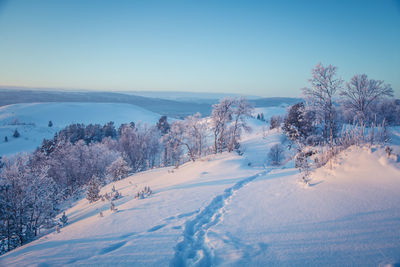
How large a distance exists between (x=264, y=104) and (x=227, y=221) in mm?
189424

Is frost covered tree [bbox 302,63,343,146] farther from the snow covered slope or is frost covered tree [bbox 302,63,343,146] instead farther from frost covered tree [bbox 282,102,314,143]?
the snow covered slope

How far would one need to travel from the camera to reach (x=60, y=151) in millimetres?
27188

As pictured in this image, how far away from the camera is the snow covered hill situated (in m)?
2.82

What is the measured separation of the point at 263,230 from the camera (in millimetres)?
3633

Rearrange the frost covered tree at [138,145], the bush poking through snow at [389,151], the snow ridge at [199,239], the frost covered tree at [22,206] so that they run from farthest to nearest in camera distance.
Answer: the frost covered tree at [138,145], the frost covered tree at [22,206], the bush poking through snow at [389,151], the snow ridge at [199,239]

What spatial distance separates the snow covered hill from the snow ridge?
18 millimetres

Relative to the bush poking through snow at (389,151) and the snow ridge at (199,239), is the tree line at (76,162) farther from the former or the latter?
the bush poking through snow at (389,151)

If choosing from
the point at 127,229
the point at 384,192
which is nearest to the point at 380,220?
the point at 384,192

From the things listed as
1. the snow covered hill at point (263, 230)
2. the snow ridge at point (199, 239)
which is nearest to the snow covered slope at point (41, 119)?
the snow covered hill at point (263, 230)

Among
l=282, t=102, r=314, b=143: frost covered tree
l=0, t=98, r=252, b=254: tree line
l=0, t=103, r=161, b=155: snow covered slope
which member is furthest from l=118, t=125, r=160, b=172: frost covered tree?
l=0, t=103, r=161, b=155: snow covered slope

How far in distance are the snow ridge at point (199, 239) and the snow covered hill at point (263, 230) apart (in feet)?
0.06

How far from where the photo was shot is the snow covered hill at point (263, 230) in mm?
2815

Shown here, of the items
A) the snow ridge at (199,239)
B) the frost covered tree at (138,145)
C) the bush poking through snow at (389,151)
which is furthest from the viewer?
the frost covered tree at (138,145)

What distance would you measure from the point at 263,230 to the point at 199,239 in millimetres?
1319
